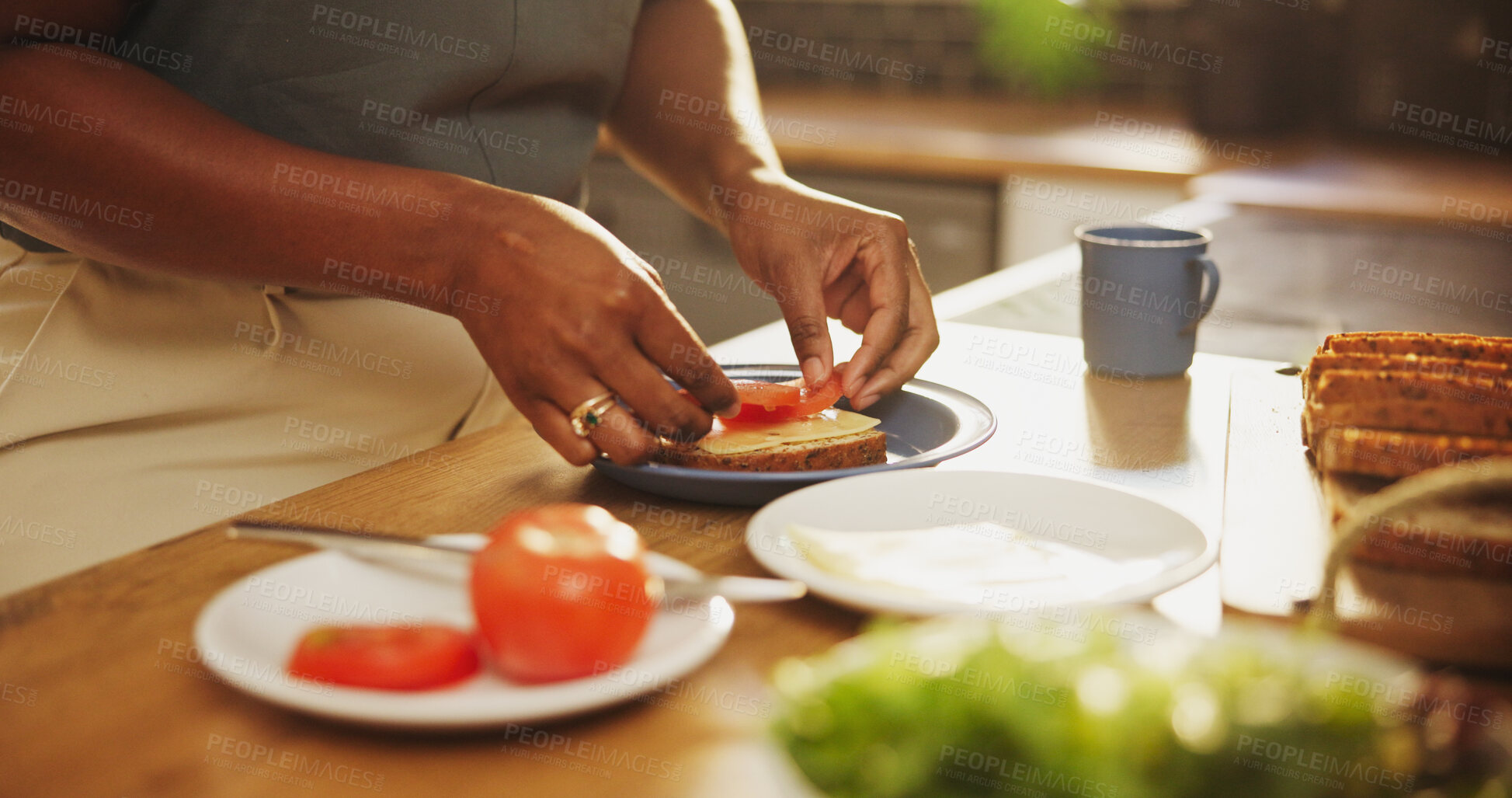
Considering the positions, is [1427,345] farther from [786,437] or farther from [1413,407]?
[786,437]

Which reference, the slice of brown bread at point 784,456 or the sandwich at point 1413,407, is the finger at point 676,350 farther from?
the sandwich at point 1413,407

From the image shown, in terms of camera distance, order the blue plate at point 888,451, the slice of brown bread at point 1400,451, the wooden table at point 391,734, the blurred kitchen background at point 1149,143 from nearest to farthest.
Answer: the wooden table at point 391,734, the slice of brown bread at point 1400,451, the blue plate at point 888,451, the blurred kitchen background at point 1149,143

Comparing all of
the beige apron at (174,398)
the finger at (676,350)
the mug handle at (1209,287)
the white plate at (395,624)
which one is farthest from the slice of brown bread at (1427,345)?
the beige apron at (174,398)

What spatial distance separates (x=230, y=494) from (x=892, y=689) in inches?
35.1

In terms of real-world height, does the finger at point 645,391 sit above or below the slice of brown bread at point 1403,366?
below

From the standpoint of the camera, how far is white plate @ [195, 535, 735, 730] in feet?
1.67

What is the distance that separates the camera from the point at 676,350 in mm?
835

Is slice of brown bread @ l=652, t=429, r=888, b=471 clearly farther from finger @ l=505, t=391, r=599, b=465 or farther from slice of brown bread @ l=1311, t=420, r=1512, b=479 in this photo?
slice of brown bread @ l=1311, t=420, r=1512, b=479

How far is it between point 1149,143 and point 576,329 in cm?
281

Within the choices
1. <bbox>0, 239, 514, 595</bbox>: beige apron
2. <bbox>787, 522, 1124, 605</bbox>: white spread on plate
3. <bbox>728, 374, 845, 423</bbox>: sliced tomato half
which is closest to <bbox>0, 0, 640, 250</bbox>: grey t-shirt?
<bbox>0, 239, 514, 595</bbox>: beige apron

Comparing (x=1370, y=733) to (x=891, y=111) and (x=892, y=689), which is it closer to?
(x=892, y=689)

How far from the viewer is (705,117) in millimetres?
1346

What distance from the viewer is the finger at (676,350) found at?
0.83 metres

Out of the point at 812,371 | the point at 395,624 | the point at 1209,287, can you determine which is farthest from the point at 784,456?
the point at 1209,287
